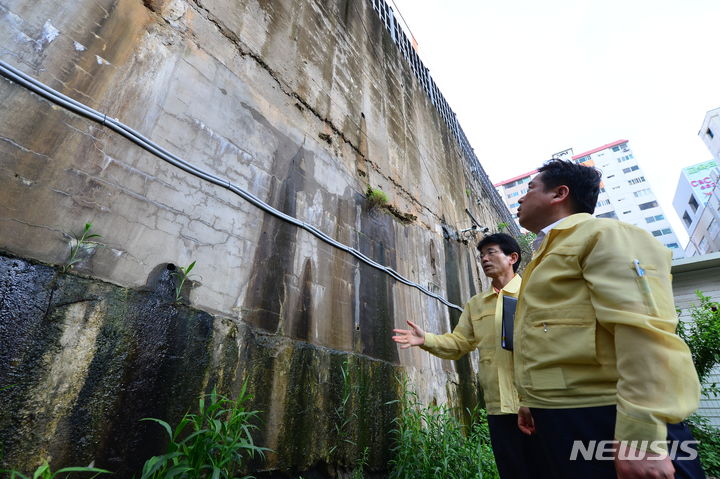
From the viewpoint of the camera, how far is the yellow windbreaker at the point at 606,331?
924 mm

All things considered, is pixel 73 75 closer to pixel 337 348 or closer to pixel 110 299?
pixel 110 299

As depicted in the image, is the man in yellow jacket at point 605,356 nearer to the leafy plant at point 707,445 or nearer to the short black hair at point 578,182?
the short black hair at point 578,182

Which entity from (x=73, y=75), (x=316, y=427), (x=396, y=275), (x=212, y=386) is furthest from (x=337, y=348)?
(x=73, y=75)

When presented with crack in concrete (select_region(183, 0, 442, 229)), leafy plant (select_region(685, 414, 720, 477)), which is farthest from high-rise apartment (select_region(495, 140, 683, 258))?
crack in concrete (select_region(183, 0, 442, 229))

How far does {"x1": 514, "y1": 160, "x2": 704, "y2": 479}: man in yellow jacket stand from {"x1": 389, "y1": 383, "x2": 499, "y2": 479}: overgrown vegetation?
68.2 inches

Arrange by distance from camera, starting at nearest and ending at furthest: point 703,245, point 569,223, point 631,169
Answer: point 569,223 → point 703,245 → point 631,169

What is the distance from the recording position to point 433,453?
2754 millimetres

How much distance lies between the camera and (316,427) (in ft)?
7.65

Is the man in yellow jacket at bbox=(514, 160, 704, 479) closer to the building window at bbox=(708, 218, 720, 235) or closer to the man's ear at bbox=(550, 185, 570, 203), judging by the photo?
the man's ear at bbox=(550, 185, 570, 203)

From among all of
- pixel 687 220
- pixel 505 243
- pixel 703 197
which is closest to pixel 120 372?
pixel 505 243

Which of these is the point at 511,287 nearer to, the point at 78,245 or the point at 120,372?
the point at 120,372

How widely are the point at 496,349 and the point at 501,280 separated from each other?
0.60 m

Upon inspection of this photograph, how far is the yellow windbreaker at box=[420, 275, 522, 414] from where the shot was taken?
2.23m

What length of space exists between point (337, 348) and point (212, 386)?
3.61 feet
